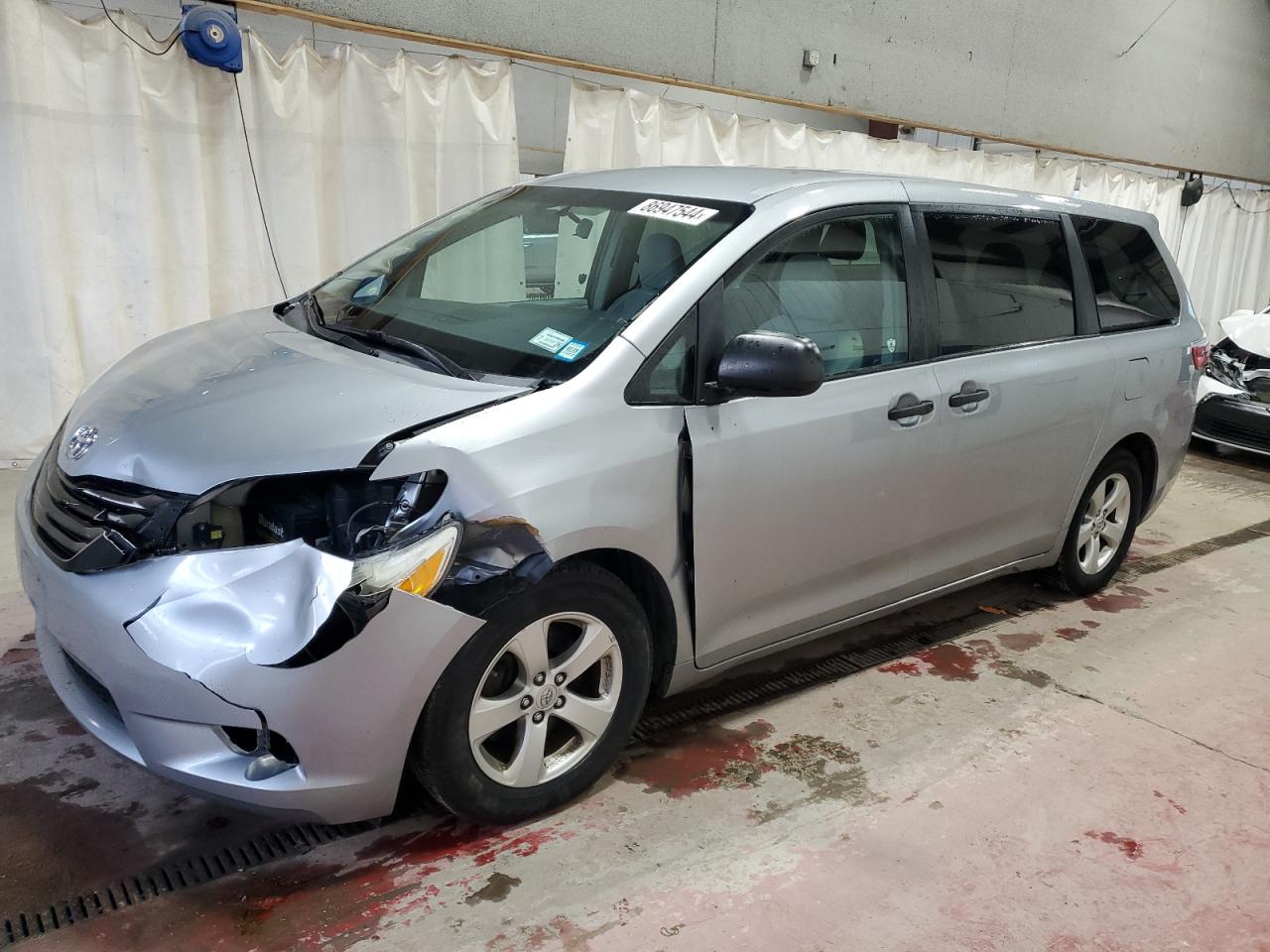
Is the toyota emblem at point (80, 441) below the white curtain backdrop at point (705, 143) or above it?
below

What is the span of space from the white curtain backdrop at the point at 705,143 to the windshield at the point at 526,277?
3.15m

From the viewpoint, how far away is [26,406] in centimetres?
508

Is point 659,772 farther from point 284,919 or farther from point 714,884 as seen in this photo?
point 284,919

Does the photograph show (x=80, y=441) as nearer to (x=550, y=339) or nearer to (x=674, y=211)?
(x=550, y=339)

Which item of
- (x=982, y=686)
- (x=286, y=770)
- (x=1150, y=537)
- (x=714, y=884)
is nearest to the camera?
(x=286, y=770)

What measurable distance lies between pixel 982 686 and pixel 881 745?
0.64 meters

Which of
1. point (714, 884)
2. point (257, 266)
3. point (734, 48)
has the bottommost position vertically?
point (714, 884)

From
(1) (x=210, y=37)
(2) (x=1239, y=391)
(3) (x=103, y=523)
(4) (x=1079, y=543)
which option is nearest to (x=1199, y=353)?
(4) (x=1079, y=543)

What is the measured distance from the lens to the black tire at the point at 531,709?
222 cm

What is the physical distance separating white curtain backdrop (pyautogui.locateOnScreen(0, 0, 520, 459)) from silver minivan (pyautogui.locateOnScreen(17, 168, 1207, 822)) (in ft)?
7.89

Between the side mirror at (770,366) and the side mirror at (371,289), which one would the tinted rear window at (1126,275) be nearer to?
the side mirror at (770,366)

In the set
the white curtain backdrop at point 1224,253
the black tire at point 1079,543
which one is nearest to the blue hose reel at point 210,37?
the black tire at point 1079,543

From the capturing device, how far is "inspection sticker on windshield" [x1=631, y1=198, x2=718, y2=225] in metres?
2.87

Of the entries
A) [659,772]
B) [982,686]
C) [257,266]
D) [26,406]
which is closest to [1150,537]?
[982,686]
